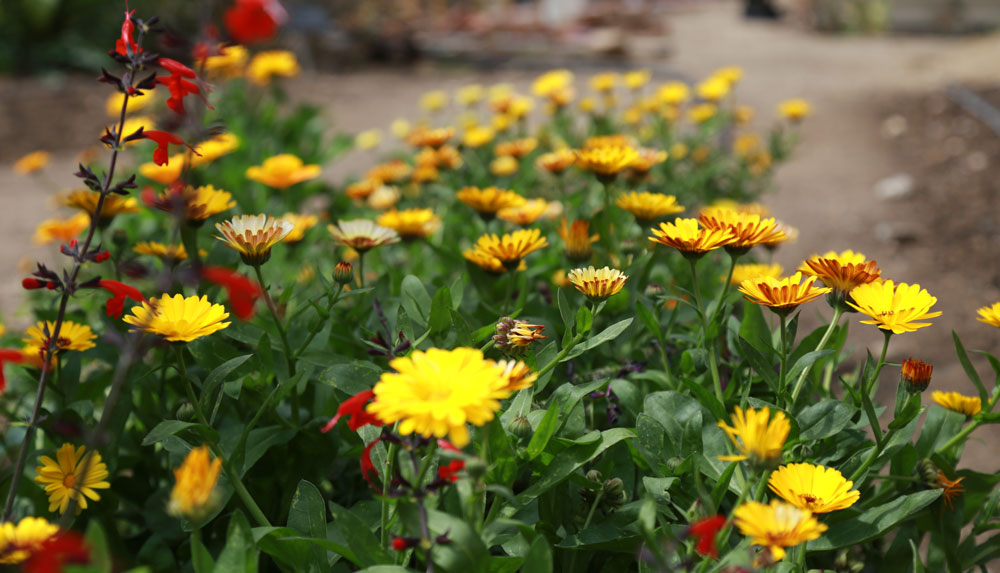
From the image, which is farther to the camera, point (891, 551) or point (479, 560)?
point (891, 551)

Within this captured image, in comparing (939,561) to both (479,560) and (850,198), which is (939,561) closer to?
(479,560)

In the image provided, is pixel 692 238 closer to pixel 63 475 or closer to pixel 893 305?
pixel 893 305

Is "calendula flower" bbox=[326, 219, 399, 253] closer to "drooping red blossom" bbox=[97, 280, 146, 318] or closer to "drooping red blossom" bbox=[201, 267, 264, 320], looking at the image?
"drooping red blossom" bbox=[97, 280, 146, 318]

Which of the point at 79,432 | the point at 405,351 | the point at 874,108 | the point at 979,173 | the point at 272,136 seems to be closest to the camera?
the point at 79,432

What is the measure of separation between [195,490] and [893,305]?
832 mm

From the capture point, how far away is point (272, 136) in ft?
10.9

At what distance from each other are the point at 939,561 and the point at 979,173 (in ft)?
13.6

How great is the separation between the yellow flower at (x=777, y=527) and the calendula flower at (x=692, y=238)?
14.2 inches

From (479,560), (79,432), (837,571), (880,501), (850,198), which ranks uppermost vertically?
(79,432)

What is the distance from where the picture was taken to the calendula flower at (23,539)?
686 mm

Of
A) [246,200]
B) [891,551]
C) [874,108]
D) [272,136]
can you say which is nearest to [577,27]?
[874,108]

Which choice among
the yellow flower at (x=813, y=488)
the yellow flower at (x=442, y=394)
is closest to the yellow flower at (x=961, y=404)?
the yellow flower at (x=813, y=488)

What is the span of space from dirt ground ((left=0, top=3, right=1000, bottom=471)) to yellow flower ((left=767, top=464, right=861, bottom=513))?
61.2 inches

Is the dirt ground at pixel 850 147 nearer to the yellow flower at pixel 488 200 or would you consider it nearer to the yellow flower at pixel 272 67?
the yellow flower at pixel 272 67
